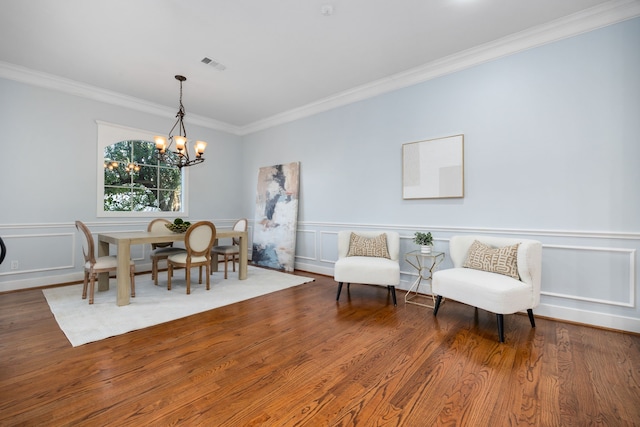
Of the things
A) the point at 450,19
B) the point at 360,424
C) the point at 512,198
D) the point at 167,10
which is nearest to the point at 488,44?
the point at 450,19

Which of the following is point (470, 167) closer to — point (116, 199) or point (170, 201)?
point (170, 201)

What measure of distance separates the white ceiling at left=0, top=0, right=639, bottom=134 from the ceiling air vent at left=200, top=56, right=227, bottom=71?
0.21 ft

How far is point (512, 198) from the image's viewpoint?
9.78ft

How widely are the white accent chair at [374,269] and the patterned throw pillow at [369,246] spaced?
57mm

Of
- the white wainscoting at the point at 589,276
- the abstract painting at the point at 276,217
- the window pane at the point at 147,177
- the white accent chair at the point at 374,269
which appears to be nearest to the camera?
the white wainscoting at the point at 589,276

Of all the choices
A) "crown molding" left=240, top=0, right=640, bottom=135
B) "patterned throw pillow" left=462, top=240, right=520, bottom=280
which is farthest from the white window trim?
"patterned throw pillow" left=462, top=240, right=520, bottom=280

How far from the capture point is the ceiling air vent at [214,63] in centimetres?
341

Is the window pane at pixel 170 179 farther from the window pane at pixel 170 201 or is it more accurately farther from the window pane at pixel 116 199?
the window pane at pixel 116 199

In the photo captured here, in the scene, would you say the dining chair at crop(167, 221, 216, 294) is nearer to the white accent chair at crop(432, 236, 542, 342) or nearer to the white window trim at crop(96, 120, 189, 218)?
the white window trim at crop(96, 120, 189, 218)

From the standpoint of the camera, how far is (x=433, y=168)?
3.50 meters

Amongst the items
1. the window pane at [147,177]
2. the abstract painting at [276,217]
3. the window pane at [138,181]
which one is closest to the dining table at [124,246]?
the abstract painting at [276,217]

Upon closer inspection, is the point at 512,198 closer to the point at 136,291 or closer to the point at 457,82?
the point at 457,82

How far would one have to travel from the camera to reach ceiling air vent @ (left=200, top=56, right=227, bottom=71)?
341 centimetres

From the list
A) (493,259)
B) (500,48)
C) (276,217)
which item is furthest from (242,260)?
(500,48)
